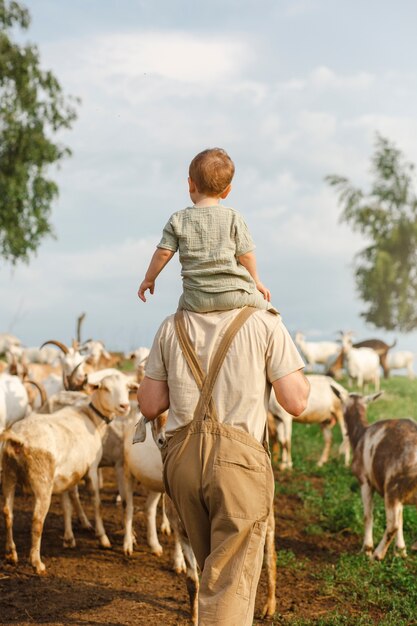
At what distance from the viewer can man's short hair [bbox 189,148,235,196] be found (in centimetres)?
379

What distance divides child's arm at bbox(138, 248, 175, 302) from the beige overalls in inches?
19.4

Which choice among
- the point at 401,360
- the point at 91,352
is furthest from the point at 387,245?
the point at 91,352

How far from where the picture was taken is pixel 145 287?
13.2ft

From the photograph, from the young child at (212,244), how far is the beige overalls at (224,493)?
0.19m

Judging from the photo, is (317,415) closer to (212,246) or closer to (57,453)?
(57,453)

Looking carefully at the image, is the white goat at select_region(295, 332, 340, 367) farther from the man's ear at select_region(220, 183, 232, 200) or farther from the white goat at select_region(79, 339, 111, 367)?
the man's ear at select_region(220, 183, 232, 200)

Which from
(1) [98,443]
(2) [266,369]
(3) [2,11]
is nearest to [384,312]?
(3) [2,11]

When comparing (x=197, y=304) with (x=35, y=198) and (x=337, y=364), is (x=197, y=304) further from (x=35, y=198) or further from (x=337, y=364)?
(x=35, y=198)

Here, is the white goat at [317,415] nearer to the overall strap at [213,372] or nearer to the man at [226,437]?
the man at [226,437]

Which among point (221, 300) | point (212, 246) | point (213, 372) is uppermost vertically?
point (212, 246)

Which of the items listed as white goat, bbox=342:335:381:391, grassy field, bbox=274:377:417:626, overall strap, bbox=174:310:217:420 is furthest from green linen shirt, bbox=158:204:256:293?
white goat, bbox=342:335:381:391

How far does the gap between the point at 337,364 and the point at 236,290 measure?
2466 cm

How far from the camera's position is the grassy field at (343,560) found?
6629 millimetres

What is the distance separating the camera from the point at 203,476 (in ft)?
11.9
